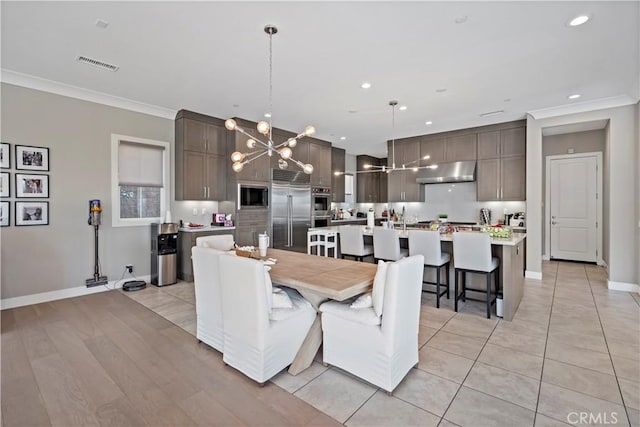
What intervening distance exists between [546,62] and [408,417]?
386 centimetres

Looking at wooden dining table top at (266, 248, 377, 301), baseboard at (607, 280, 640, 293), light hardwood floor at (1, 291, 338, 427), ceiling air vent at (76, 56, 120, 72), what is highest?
ceiling air vent at (76, 56, 120, 72)

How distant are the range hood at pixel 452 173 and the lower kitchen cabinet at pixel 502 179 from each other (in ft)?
0.55

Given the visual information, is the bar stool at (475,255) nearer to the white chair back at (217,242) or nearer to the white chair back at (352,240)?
the white chair back at (352,240)

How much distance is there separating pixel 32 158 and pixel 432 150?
6.89 m

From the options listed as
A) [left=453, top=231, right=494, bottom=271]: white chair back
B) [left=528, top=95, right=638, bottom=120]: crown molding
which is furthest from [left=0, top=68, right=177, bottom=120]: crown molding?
[left=528, top=95, right=638, bottom=120]: crown molding

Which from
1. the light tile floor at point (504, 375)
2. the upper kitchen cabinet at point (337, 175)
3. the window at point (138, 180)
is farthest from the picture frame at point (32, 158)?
the upper kitchen cabinet at point (337, 175)

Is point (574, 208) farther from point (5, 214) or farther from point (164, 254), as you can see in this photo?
point (5, 214)

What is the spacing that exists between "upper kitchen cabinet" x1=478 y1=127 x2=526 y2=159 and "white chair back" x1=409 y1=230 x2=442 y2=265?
3.35m

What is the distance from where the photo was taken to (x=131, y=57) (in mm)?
3287

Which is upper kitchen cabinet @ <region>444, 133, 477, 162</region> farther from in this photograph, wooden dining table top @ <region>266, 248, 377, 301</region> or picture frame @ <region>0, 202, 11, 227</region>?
picture frame @ <region>0, 202, 11, 227</region>

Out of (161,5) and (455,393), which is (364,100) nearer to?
(161,5)

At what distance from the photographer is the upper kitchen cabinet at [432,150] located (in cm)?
666

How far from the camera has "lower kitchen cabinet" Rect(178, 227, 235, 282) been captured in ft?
16.5

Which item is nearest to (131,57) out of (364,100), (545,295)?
(364,100)
